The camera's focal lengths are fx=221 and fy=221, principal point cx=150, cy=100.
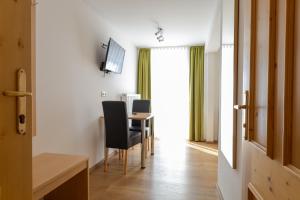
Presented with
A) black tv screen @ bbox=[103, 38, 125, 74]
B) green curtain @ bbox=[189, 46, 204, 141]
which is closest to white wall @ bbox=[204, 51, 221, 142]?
green curtain @ bbox=[189, 46, 204, 141]

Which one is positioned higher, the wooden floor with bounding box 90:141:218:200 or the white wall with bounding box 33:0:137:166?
the white wall with bounding box 33:0:137:166

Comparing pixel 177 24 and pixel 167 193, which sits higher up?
pixel 177 24

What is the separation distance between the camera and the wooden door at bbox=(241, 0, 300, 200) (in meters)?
0.62

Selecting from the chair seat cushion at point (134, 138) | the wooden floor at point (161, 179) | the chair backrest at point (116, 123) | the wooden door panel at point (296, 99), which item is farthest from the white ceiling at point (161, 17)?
the wooden door panel at point (296, 99)

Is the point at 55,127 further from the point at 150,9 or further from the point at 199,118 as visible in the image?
the point at 199,118

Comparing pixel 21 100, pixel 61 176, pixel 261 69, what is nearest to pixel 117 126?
pixel 61 176

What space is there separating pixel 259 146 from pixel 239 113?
0.74 m

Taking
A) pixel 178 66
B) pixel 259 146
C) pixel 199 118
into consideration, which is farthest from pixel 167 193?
pixel 178 66

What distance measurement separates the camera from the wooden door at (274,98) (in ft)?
2.03

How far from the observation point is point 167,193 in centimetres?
254

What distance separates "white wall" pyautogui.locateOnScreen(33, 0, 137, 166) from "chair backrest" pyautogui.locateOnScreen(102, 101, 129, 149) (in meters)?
0.29

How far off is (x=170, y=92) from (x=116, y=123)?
2.79 metres

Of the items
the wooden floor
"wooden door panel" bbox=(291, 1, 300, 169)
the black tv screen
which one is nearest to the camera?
"wooden door panel" bbox=(291, 1, 300, 169)

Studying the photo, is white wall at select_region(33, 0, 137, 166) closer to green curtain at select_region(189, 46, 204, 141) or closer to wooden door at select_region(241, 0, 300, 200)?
wooden door at select_region(241, 0, 300, 200)
